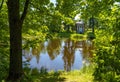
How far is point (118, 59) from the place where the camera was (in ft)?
34.4

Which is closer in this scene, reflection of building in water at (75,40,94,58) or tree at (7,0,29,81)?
tree at (7,0,29,81)

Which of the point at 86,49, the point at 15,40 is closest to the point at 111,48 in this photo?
the point at 15,40

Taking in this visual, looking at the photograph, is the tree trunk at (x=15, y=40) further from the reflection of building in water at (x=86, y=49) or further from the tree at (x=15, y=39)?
the reflection of building in water at (x=86, y=49)

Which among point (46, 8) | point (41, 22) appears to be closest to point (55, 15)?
point (46, 8)

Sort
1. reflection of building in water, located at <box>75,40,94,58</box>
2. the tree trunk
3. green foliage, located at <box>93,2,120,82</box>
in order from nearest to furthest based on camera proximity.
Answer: green foliage, located at <box>93,2,120,82</box> < the tree trunk < reflection of building in water, located at <box>75,40,94,58</box>

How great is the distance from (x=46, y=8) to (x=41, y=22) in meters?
1.78

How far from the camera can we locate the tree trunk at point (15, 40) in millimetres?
10289

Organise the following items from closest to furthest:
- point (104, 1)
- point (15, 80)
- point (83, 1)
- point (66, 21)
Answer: point (104, 1) → point (15, 80) → point (83, 1) → point (66, 21)

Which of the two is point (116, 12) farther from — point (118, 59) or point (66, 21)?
point (66, 21)

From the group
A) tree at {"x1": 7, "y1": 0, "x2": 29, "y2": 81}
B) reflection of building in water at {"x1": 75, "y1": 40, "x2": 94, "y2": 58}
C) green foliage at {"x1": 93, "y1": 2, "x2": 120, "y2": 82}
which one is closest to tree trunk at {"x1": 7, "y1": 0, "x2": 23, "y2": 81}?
tree at {"x1": 7, "y1": 0, "x2": 29, "y2": 81}

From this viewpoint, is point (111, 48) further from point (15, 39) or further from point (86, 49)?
point (86, 49)

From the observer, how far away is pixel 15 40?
10.4 metres

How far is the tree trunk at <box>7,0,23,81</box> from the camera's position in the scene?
33.8 ft

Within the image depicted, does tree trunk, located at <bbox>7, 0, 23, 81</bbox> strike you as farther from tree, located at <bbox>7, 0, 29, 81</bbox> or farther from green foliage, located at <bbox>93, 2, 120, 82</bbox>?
green foliage, located at <bbox>93, 2, 120, 82</bbox>
